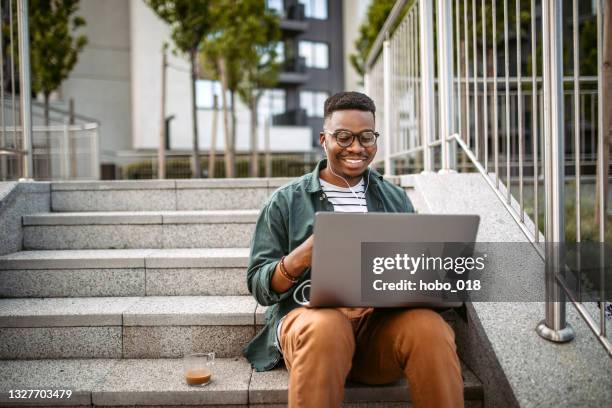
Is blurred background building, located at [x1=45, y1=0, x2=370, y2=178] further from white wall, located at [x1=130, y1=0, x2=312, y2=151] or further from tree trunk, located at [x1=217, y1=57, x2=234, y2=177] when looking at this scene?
tree trunk, located at [x1=217, y1=57, x2=234, y2=177]

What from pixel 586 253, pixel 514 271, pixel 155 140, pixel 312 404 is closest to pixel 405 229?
pixel 312 404

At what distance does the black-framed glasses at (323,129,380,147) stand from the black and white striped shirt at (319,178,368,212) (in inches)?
8.9

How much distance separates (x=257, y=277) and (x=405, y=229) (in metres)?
0.62

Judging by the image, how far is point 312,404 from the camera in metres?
1.35

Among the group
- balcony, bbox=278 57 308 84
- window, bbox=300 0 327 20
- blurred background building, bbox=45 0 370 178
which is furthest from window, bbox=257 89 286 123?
window, bbox=300 0 327 20

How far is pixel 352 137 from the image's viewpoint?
1747 mm

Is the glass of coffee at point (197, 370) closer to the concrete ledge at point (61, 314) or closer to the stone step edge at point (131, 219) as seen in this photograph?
the concrete ledge at point (61, 314)

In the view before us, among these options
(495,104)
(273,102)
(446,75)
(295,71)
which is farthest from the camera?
(273,102)

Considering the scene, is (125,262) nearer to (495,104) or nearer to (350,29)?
(495,104)

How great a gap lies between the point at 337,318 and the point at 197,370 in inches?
26.7

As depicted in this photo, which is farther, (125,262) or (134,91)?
(134,91)

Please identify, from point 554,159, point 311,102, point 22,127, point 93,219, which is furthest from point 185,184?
point 311,102

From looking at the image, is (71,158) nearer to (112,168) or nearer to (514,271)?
(112,168)

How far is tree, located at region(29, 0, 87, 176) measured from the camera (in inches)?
330
